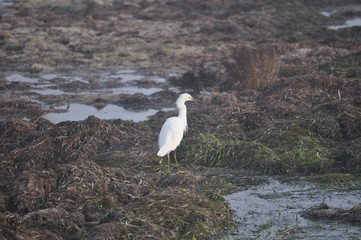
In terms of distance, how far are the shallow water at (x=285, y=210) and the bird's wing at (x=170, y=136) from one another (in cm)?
137

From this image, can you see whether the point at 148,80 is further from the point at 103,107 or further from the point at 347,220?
the point at 347,220

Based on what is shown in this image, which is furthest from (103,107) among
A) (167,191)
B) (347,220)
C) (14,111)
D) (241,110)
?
(347,220)

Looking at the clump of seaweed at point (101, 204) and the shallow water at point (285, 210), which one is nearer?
the clump of seaweed at point (101, 204)

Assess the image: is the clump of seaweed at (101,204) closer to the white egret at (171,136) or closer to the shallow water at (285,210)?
the shallow water at (285,210)

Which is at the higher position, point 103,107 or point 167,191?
point 167,191

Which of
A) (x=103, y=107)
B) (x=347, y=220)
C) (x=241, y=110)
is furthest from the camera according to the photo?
(x=103, y=107)

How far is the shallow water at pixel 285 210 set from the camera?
650 cm

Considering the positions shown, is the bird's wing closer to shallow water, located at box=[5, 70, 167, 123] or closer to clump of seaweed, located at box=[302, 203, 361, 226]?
clump of seaweed, located at box=[302, 203, 361, 226]

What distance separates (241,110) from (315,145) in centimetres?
240

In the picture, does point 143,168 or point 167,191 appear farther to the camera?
point 143,168

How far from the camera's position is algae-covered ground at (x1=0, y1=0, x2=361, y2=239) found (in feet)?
21.3

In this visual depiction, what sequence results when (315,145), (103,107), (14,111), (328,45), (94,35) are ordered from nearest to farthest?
Result: (315,145) < (14,111) < (103,107) < (328,45) < (94,35)

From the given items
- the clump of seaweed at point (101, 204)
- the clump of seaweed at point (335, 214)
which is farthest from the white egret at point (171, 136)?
the clump of seaweed at point (335, 214)

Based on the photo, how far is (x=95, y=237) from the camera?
580 cm
